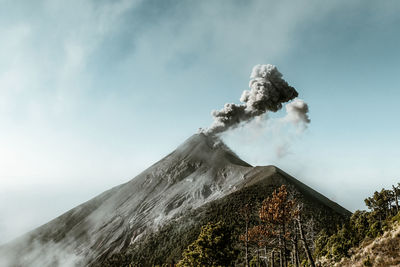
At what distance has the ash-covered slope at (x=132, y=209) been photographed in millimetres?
110562

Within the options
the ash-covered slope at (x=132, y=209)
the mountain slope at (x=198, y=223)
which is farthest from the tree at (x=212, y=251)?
the ash-covered slope at (x=132, y=209)

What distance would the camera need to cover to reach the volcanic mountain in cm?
10750

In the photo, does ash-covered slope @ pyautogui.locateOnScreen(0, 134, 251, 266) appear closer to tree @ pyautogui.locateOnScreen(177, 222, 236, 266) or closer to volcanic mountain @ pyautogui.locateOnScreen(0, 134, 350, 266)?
volcanic mountain @ pyautogui.locateOnScreen(0, 134, 350, 266)

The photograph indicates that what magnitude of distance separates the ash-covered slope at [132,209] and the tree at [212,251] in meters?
83.9

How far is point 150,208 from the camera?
123 meters

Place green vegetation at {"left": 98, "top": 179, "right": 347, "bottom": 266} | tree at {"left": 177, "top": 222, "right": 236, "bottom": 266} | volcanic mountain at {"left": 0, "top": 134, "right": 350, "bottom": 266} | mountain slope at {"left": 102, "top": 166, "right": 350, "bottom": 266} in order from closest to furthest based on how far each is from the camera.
→ 1. tree at {"left": 177, "top": 222, "right": 236, "bottom": 266}
2. green vegetation at {"left": 98, "top": 179, "right": 347, "bottom": 266}
3. mountain slope at {"left": 102, "top": 166, "right": 350, "bottom": 266}
4. volcanic mountain at {"left": 0, "top": 134, "right": 350, "bottom": 266}

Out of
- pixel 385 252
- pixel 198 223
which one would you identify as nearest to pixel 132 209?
pixel 198 223

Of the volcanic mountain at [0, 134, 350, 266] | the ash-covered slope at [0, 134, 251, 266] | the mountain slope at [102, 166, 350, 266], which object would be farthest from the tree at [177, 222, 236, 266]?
the ash-covered slope at [0, 134, 251, 266]

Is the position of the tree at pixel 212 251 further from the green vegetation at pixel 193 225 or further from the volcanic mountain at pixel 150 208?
the volcanic mountain at pixel 150 208

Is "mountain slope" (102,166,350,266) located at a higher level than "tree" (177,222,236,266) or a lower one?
lower

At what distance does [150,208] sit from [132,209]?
9.18 m

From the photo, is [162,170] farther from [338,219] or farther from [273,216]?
[273,216]

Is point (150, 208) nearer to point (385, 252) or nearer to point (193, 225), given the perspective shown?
point (193, 225)

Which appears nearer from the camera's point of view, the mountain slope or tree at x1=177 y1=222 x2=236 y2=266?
tree at x1=177 y1=222 x2=236 y2=266
